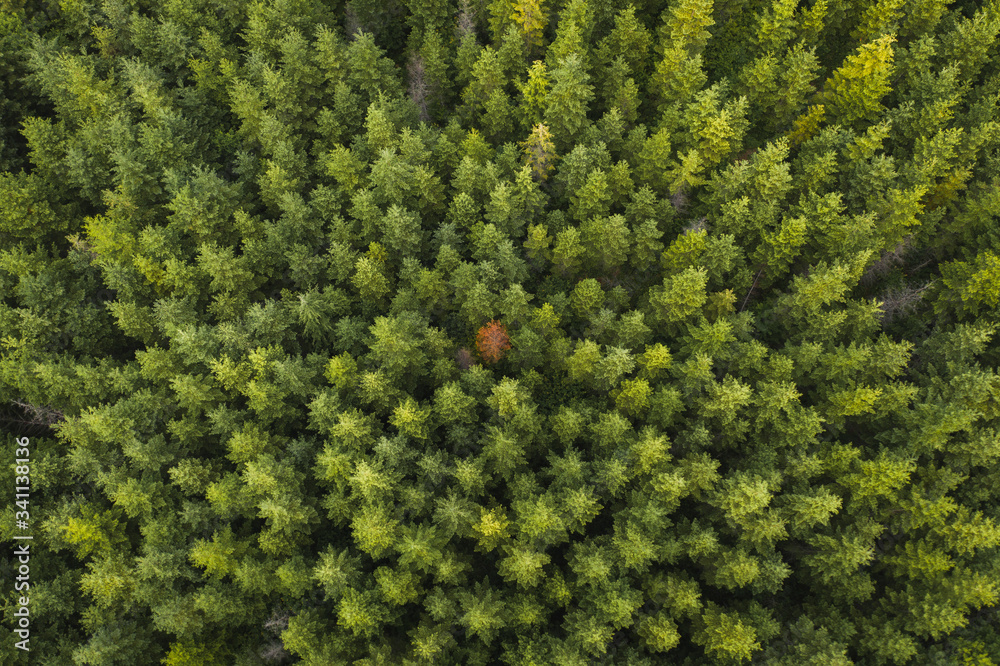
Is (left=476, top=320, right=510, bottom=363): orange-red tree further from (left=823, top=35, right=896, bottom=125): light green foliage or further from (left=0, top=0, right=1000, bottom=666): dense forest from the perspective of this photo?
(left=823, top=35, right=896, bottom=125): light green foliage

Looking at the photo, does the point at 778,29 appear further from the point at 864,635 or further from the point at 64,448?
the point at 64,448

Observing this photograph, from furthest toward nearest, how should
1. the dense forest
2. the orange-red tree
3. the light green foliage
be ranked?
the light green foliage, the orange-red tree, the dense forest

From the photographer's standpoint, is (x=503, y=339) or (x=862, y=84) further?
(x=862, y=84)

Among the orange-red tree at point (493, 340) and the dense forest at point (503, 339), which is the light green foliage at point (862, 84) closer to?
the dense forest at point (503, 339)

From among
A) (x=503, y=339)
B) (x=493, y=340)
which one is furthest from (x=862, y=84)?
(x=493, y=340)

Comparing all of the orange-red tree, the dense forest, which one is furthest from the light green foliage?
the orange-red tree

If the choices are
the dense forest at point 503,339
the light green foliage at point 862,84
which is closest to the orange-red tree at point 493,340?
the dense forest at point 503,339

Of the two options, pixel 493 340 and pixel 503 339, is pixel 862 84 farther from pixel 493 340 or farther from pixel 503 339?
pixel 493 340

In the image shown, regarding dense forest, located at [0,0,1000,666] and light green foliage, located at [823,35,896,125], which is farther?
light green foliage, located at [823,35,896,125]
